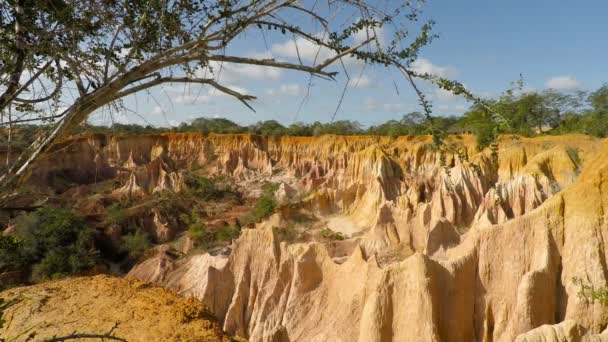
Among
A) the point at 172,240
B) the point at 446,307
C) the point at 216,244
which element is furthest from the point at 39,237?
the point at 446,307

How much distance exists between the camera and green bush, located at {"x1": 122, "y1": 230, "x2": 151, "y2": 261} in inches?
604

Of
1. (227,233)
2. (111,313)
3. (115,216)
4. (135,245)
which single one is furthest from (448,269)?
(115,216)

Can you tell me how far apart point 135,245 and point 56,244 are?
261 cm

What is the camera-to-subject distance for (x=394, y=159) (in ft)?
68.8

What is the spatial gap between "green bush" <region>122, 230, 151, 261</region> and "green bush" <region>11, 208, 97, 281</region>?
1.16 meters

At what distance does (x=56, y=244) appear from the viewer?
48.2 ft

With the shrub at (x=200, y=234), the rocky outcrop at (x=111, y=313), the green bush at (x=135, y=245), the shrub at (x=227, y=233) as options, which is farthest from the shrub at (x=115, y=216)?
the rocky outcrop at (x=111, y=313)

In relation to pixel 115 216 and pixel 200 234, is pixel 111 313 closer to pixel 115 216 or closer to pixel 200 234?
pixel 200 234

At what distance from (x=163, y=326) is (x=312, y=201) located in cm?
1450

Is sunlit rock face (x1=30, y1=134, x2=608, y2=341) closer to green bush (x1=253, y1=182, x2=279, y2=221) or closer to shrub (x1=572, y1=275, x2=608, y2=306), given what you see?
shrub (x1=572, y1=275, x2=608, y2=306)

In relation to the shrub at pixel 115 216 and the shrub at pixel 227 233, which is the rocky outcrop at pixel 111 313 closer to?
the shrub at pixel 227 233

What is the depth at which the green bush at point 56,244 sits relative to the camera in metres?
13.4

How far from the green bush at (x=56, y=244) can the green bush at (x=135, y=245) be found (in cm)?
116

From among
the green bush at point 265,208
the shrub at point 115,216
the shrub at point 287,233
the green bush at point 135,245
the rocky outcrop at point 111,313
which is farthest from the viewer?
the green bush at point 265,208
